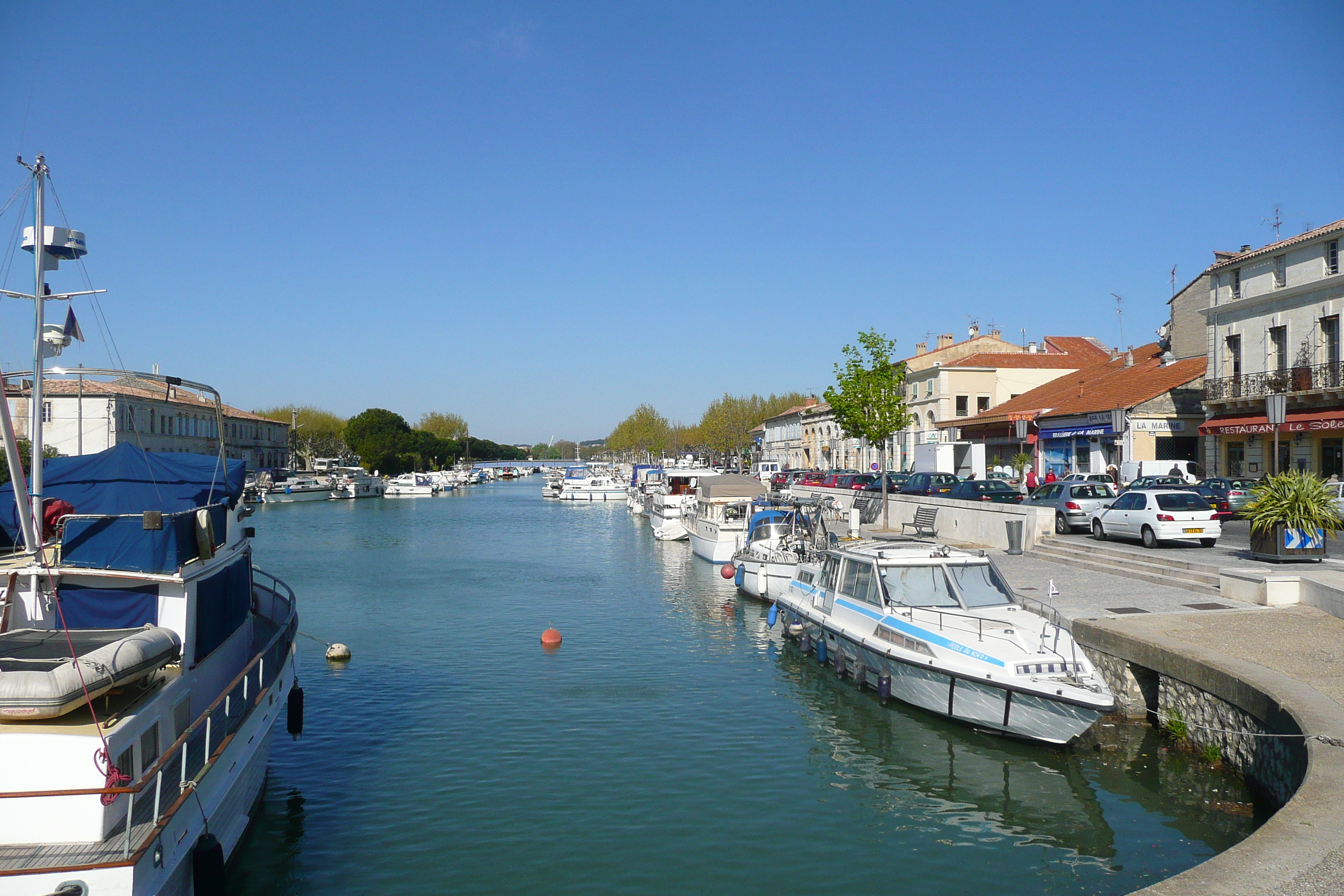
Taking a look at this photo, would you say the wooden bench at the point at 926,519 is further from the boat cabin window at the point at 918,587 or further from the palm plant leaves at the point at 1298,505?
the boat cabin window at the point at 918,587

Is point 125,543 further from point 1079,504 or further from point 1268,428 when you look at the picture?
point 1268,428

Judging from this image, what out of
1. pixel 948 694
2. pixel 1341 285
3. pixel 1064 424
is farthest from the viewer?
pixel 1064 424

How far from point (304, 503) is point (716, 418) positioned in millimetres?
49891

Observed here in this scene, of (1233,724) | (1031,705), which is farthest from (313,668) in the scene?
(1233,724)

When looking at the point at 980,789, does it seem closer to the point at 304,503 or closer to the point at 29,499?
the point at 29,499

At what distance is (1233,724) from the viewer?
11.4m

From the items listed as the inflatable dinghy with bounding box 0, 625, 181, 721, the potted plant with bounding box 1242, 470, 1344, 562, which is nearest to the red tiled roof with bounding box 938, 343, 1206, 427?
the potted plant with bounding box 1242, 470, 1344, 562

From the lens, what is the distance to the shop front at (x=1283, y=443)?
3428 centimetres

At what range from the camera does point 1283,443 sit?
36.7 metres

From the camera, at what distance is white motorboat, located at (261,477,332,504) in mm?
93500

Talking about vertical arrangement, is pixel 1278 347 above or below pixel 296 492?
above

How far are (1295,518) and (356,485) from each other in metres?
98.0

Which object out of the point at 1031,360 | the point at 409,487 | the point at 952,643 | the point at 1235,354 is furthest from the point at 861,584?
the point at 409,487

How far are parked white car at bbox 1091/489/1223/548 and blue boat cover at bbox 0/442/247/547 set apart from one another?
22.0 m
